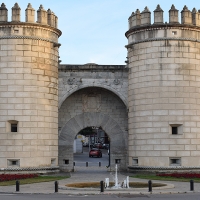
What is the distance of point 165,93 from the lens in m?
30.3

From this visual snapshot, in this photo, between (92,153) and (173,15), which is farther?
(92,153)

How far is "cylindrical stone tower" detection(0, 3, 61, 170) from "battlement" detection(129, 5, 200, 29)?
5.84m

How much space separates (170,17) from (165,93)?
4890 millimetres

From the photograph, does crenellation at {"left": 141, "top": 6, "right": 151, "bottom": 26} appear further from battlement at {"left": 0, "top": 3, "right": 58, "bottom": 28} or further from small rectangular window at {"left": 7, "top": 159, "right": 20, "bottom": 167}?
small rectangular window at {"left": 7, "top": 159, "right": 20, "bottom": 167}

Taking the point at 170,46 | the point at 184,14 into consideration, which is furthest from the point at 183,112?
the point at 184,14

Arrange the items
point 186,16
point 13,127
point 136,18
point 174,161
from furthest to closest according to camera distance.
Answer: point 136,18, point 186,16, point 174,161, point 13,127

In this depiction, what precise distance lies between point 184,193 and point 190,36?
13.0 meters

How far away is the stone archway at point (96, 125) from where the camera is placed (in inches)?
1315

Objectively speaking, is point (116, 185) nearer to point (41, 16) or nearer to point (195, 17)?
point (41, 16)

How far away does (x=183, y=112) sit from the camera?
30172 mm

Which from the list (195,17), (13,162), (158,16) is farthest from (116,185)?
(195,17)

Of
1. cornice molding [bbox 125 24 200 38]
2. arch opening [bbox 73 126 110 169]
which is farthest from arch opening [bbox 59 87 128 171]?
arch opening [bbox 73 126 110 169]

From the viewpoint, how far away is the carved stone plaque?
33656mm

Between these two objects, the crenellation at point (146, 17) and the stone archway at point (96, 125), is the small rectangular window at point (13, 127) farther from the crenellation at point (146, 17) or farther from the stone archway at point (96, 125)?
the crenellation at point (146, 17)
